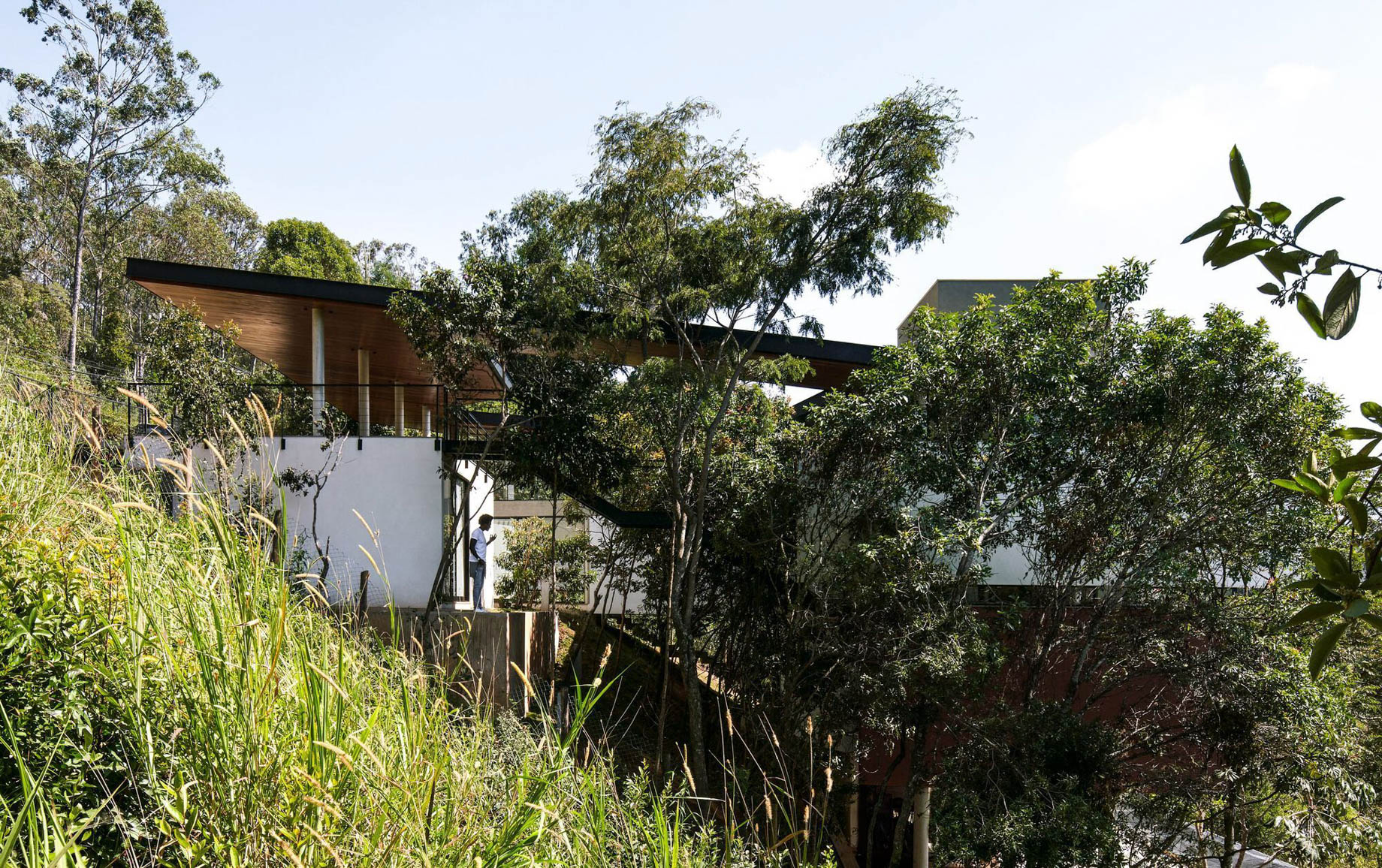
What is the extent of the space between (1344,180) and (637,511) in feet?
31.2

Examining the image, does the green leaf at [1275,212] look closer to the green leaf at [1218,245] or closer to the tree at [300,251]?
the green leaf at [1218,245]

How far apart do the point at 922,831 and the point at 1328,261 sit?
9362 mm

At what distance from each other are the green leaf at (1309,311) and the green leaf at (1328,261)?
8 centimetres

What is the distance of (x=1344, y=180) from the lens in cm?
169

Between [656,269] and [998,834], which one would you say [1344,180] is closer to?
[998,834]

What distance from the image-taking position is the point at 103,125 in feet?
72.6

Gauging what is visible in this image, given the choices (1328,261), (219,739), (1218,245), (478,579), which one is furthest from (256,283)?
(1328,261)

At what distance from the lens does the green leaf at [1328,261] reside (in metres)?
1.21

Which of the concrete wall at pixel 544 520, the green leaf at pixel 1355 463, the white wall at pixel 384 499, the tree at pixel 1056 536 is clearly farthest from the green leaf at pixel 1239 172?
the concrete wall at pixel 544 520

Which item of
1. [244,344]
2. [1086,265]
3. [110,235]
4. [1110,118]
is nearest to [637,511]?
[1086,265]

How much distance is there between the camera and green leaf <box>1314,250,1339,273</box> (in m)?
1.21

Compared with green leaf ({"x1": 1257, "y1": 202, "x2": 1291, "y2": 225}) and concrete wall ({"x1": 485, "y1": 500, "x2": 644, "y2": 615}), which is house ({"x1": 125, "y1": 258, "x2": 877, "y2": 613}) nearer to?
concrete wall ({"x1": 485, "y1": 500, "x2": 644, "y2": 615})

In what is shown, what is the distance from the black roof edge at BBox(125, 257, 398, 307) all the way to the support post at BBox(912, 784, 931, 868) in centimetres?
826

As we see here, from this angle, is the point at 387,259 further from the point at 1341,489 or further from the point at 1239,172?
the point at 1341,489
